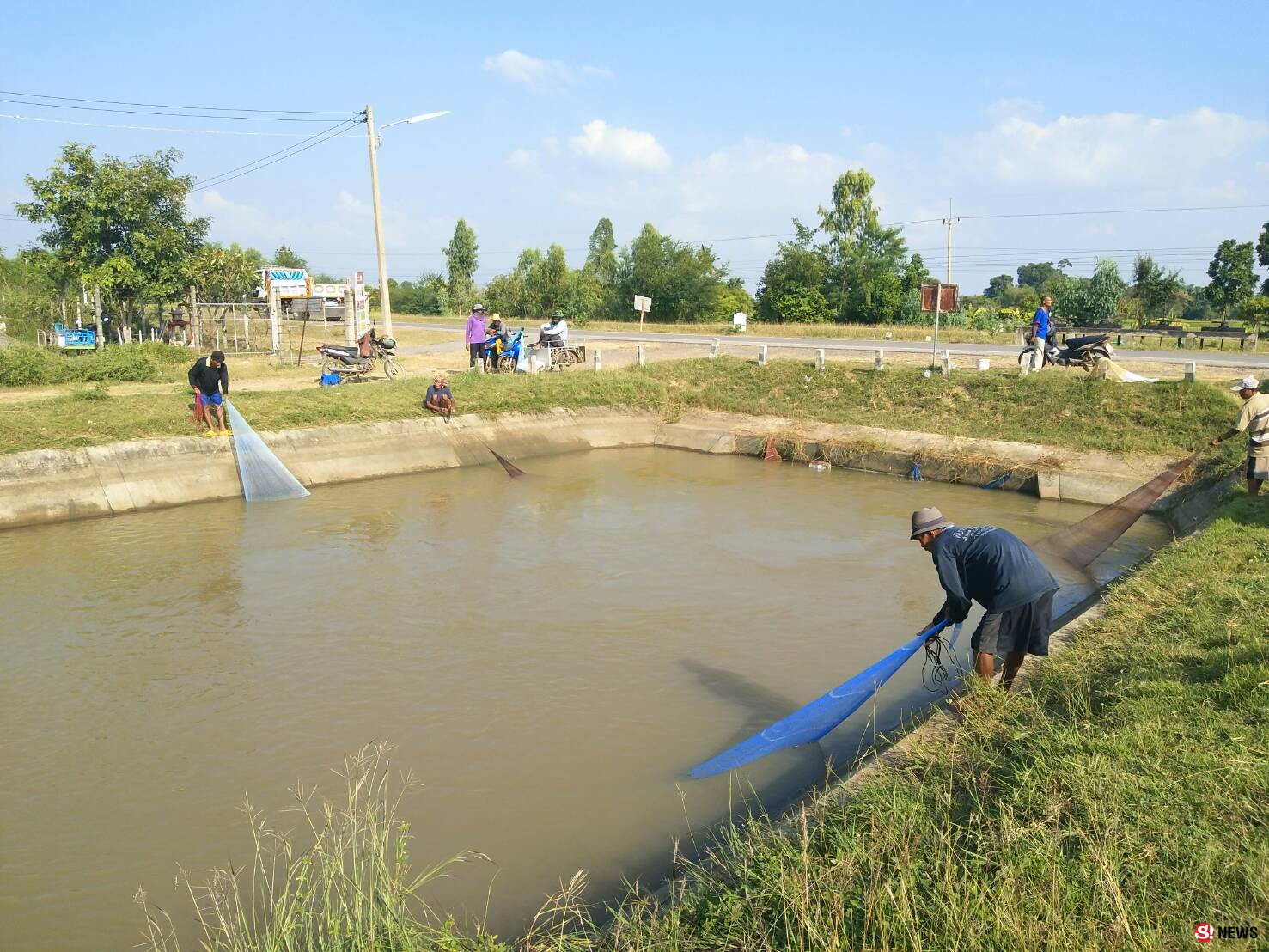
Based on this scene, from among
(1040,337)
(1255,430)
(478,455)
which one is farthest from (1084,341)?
(478,455)

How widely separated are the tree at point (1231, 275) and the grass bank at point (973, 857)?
4063cm

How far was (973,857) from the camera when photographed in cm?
386

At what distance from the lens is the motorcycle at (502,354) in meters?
21.2

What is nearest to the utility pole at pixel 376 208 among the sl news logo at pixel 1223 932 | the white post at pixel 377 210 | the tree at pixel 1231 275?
the white post at pixel 377 210

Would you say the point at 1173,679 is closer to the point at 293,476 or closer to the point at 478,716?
the point at 478,716

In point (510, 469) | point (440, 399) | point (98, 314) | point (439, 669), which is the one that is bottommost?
point (439, 669)

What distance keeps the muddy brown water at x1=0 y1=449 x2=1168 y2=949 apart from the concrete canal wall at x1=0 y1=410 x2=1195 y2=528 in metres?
0.66

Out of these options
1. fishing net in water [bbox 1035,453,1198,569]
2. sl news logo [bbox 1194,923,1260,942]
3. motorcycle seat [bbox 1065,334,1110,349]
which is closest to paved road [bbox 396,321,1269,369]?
motorcycle seat [bbox 1065,334,1110,349]

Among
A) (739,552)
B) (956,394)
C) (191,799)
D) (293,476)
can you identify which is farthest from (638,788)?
(956,394)

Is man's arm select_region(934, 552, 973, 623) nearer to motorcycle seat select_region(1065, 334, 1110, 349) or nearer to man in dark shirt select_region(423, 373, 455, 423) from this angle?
man in dark shirt select_region(423, 373, 455, 423)

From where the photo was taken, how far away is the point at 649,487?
Result: 618 inches

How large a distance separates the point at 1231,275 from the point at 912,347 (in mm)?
20450

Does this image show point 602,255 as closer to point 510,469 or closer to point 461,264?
point 461,264

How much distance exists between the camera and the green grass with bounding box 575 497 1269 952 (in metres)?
3.47
